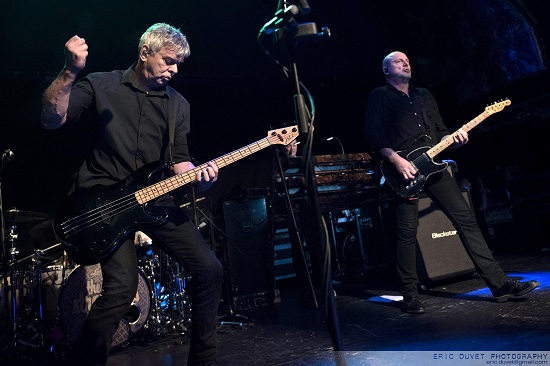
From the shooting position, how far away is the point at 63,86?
7.88 ft

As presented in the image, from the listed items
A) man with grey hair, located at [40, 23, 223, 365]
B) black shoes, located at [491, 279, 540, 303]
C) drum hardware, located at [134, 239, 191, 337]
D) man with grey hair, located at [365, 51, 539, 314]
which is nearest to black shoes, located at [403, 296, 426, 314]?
man with grey hair, located at [365, 51, 539, 314]

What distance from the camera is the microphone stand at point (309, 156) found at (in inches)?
69.6

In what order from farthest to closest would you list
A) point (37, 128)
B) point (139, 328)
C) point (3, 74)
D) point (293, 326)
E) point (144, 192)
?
point (37, 128) → point (3, 74) → point (139, 328) → point (293, 326) → point (144, 192)

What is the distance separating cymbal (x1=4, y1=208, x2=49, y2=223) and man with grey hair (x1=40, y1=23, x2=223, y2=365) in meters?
2.86

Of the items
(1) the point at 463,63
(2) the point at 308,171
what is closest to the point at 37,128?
(2) the point at 308,171

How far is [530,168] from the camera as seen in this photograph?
8203mm

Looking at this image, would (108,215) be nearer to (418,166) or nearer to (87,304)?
(87,304)

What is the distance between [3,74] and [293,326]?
508 centimetres

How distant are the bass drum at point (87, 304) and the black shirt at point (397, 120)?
279 centimetres

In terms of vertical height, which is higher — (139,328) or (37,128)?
(37,128)

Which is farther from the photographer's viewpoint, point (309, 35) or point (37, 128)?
point (37, 128)

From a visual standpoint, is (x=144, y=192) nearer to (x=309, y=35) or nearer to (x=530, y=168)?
(x=309, y=35)

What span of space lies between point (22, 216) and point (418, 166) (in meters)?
4.38

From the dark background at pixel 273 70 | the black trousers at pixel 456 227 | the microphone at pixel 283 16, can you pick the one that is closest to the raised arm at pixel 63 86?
the microphone at pixel 283 16
